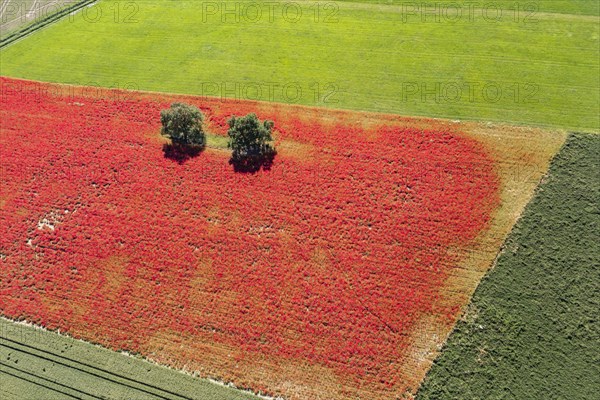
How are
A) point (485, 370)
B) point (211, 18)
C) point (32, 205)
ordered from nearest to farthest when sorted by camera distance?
point (485, 370)
point (32, 205)
point (211, 18)

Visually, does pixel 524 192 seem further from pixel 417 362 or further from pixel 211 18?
pixel 211 18

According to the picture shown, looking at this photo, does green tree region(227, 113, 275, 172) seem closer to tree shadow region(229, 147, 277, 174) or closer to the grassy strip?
tree shadow region(229, 147, 277, 174)

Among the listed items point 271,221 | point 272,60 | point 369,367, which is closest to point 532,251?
point 369,367

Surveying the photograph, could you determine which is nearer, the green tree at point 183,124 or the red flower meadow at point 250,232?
the red flower meadow at point 250,232

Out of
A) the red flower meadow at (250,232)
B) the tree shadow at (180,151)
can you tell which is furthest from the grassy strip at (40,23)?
the tree shadow at (180,151)

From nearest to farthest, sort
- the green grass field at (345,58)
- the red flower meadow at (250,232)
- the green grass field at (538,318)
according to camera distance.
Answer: the green grass field at (538,318) → the red flower meadow at (250,232) → the green grass field at (345,58)

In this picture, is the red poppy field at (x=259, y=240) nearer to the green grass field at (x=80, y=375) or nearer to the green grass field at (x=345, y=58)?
the green grass field at (x=80, y=375)

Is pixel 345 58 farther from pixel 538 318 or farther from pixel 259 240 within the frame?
pixel 538 318
